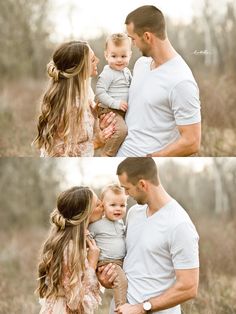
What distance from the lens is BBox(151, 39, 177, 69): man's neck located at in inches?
165

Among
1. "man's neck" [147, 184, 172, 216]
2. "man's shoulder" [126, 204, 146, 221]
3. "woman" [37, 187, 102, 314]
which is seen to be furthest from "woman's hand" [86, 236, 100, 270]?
"man's neck" [147, 184, 172, 216]

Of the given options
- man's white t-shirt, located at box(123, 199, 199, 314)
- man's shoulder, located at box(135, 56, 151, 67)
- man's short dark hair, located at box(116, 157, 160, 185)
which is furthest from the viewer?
man's shoulder, located at box(135, 56, 151, 67)

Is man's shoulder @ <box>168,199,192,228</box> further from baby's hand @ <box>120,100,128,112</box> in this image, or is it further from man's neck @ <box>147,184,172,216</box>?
baby's hand @ <box>120,100,128,112</box>

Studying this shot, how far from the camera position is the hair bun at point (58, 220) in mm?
4328

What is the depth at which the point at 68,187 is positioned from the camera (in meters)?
4.71

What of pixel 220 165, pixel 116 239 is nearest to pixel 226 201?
pixel 220 165

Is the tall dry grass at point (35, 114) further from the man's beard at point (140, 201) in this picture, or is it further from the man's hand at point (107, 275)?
the man's hand at point (107, 275)

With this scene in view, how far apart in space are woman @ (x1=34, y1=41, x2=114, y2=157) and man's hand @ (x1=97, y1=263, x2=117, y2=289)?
0.61 meters

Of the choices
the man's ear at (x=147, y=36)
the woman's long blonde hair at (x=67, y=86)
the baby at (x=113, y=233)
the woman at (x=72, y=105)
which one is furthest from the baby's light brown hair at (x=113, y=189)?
the man's ear at (x=147, y=36)

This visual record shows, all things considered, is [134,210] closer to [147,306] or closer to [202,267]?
[147,306]

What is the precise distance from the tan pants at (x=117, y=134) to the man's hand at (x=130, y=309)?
78cm

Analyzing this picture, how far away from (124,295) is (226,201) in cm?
94

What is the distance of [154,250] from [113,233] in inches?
9.5

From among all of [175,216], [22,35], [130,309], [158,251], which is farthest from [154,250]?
[22,35]
